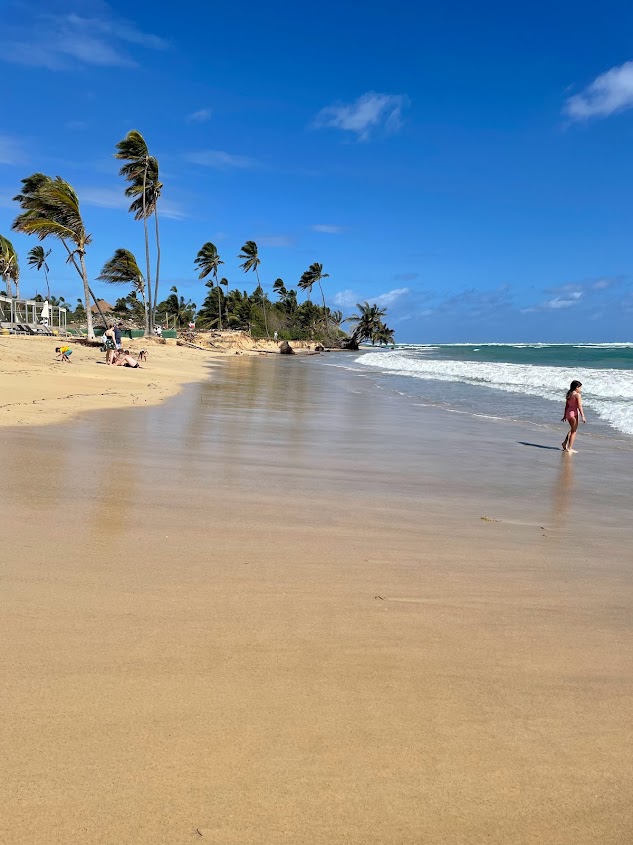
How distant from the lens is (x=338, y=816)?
164 cm

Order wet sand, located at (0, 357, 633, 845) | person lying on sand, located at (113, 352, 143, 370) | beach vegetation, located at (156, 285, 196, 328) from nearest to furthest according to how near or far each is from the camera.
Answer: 1. wet sand, located at (0, 357, 633, 845)
2. person lying on sand, located at (113, 352, 143, 370)
3. beach vegetation, located at (156, 285, 196, 328)

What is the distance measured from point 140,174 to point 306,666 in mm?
44931

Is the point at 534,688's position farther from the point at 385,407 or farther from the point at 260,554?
the point at 385,407

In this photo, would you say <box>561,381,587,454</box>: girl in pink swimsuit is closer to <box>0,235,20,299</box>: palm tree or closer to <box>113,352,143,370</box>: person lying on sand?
<box>113,352,143,370</box>: person lying on sand

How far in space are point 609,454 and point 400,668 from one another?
761cm

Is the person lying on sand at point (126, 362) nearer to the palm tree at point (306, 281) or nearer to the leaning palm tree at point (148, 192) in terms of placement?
the leaning palm tree at point (148, 192)

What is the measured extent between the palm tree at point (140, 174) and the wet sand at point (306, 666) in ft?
135

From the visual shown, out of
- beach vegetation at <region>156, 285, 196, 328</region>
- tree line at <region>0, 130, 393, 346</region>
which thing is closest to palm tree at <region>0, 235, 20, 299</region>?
tree line at <region>0, 130, 393, 346</region>

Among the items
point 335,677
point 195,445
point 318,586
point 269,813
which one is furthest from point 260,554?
point 195,445

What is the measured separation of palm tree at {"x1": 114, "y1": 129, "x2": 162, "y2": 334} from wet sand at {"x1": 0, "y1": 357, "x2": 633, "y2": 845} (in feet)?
135

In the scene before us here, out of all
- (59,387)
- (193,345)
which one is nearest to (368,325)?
(193,345)

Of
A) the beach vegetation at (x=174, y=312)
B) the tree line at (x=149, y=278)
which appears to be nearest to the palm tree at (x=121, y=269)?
the tree line at (x=149, y=278)

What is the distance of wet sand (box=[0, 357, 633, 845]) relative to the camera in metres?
1.66

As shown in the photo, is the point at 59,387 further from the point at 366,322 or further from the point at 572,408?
the point at 366,322
